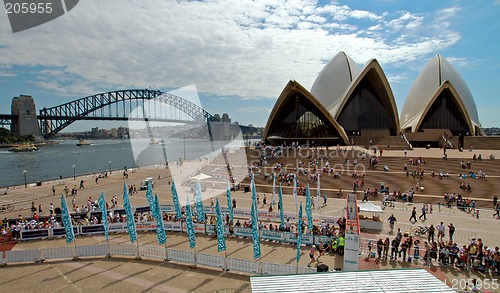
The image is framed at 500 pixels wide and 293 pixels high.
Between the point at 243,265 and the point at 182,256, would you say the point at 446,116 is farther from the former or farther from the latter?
the point at 182,256

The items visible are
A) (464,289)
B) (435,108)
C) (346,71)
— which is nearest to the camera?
(464,289)

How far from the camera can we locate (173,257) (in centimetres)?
1070

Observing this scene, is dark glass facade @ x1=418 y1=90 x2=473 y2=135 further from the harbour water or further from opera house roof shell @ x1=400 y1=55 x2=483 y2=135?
the harbour water

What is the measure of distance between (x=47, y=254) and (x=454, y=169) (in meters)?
26.9

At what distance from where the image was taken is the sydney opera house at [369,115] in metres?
44.7

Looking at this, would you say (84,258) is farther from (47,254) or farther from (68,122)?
(68,122)

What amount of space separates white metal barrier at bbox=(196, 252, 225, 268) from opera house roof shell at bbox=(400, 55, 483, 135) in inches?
1759

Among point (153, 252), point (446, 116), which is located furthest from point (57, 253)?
point (446, 116)

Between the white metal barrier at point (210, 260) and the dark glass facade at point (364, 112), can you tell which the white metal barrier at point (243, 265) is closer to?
the white metal barrier at point (210, 260)

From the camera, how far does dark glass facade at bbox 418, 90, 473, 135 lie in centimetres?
4616

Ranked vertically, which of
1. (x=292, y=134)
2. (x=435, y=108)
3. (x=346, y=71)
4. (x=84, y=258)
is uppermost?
(x=346, y=71)

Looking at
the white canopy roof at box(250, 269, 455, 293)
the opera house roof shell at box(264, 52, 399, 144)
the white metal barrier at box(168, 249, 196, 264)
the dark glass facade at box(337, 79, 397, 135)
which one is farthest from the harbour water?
the white canopy roof at box(250, 269, 455, 293)

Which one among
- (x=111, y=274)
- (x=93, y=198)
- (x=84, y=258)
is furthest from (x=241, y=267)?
(x=93, y=198)

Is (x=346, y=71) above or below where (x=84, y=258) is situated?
above
